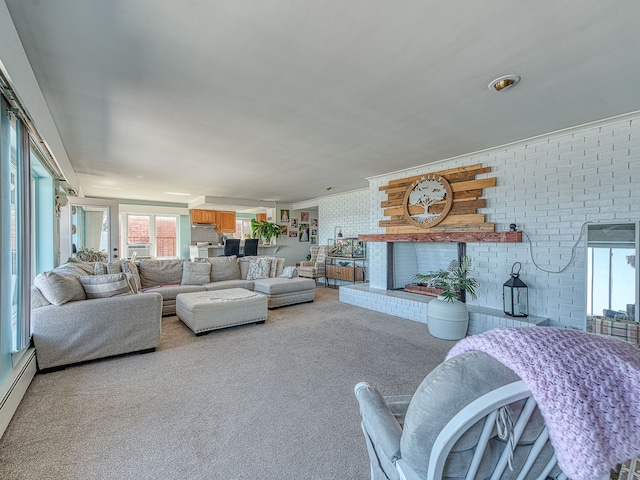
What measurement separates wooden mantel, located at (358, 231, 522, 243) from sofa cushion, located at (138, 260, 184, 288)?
11.4ft

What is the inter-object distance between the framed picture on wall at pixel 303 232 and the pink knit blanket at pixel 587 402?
341 inches

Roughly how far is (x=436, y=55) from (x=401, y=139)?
154cm

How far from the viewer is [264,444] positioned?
168 centimetres

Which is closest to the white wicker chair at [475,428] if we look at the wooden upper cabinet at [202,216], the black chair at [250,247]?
the black chair at [250,247]

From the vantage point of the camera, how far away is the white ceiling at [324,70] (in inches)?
59.9

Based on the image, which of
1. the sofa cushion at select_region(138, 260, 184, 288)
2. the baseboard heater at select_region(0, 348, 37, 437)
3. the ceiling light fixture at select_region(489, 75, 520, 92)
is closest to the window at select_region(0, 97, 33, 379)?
the baseboard heater at select_region(0, 348, 37, 437)

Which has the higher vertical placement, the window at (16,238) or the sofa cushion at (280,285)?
the window at (16,238)

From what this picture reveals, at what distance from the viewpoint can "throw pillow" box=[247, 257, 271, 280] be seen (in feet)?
18.8

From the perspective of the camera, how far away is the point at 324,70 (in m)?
2.02

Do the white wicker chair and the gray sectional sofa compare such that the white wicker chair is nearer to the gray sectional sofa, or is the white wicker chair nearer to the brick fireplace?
the gray sectional sofa

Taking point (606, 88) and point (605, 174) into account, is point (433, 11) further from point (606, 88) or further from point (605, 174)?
point (605, 174)

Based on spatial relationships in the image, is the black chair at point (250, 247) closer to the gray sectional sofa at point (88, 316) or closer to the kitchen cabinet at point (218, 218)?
the kitchen cabinet at point (218, 218)

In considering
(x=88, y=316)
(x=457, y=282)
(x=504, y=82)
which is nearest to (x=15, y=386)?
(x=88, y=316)

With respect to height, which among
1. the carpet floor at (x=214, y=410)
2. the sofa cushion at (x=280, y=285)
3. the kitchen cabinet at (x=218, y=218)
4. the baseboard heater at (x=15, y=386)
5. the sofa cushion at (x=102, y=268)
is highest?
the kitchen cabinet at (x=218, y=218)
